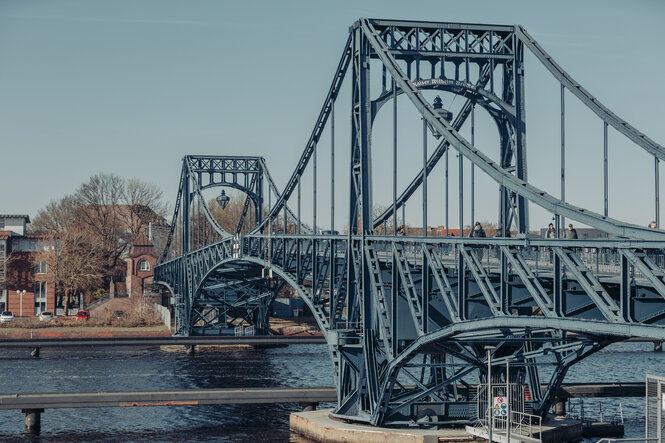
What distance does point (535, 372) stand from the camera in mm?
43562

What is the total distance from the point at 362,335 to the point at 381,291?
3.11 m

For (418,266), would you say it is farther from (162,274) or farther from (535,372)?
(162,274)

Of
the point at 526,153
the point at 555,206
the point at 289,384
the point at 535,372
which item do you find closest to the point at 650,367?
the point at 289,384

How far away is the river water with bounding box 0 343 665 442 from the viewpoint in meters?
48.7

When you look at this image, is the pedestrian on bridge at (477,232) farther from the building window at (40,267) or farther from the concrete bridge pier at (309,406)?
the building window at (40,267)

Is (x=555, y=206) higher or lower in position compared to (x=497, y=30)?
lower

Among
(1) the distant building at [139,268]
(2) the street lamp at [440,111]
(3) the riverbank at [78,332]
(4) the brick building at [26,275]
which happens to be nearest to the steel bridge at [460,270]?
(2) the street lamp at [440,111]

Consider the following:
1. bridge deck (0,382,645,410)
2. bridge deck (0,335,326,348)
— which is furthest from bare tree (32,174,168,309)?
bridge deck (0,382,645,410)

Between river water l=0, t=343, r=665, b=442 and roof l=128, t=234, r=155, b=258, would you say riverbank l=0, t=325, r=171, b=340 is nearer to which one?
river water l=0, t=343, r=665, b=442

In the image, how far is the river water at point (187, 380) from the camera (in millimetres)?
48719

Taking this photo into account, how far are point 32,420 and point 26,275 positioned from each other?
75.3 m

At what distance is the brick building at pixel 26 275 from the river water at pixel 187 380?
27969 millimetres

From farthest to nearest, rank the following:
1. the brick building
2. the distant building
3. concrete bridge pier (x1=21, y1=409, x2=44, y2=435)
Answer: the distant building, the brick building, concrete bridge pier (x1=21, y1=409, x2=44, y2=435)

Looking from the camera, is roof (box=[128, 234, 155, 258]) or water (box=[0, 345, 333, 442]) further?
roof (box=[128, 234, 155, 258])
